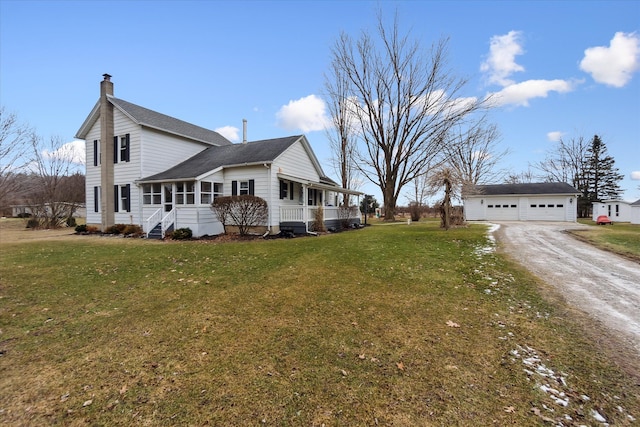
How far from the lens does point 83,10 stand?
455 inches

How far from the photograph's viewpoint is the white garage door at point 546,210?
26406mm

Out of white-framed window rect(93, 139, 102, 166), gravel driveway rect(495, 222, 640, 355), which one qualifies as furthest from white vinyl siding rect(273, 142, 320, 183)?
white-framed window rect(93, 139, 102, 166)

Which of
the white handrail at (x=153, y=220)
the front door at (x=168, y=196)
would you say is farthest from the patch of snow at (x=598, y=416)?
the front door at (x=168, y=196)

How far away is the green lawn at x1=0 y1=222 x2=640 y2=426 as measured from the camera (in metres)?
2.52

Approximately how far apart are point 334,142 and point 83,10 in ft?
70.9

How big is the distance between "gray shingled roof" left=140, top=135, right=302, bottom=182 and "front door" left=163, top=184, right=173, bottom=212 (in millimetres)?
577

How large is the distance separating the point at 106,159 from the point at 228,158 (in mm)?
8045

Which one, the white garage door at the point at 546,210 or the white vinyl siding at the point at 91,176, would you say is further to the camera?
the white garage door at the point at 546,210

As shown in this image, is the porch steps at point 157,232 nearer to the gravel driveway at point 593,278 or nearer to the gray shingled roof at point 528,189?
the gravel driveway at point 593,278

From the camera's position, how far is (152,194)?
54.2ft

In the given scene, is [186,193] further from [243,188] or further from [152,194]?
[152,194]

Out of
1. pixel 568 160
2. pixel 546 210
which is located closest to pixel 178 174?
pixel 546 210

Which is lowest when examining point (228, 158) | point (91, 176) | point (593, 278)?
point (593, 278)

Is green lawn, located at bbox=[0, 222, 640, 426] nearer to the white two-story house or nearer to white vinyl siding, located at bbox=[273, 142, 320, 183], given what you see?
the white two-story house
